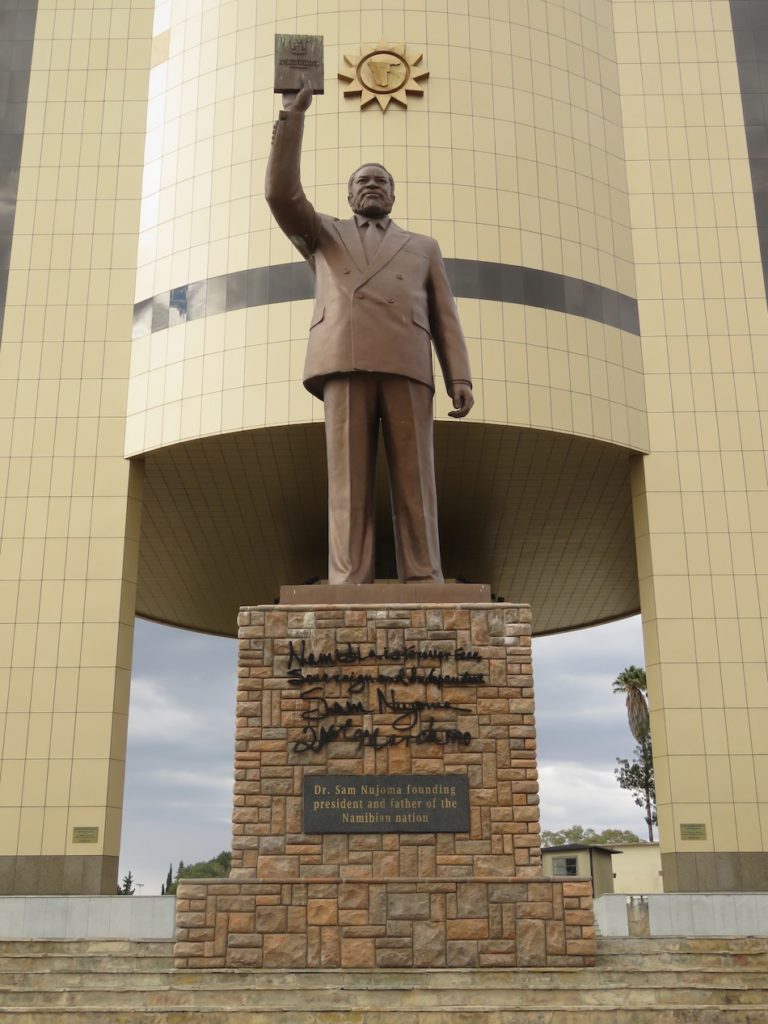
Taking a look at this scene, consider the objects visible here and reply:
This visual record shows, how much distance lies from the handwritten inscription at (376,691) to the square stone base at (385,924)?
1.21 m

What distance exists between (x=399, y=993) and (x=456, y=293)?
1704 cm

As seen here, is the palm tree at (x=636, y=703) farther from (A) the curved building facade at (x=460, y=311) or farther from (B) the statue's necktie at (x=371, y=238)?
(B) the statue's necktie at (x=371, y=238)

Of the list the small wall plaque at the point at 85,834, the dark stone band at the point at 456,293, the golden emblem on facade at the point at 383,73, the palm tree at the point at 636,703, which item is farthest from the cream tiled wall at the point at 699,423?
the palm tree at the point at 636,703

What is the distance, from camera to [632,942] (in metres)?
8.84

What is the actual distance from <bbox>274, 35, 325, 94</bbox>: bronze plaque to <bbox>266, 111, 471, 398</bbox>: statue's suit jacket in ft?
2.19

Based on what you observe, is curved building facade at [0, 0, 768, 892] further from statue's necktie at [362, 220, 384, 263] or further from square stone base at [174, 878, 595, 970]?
square stone base at [174, 878, 595, 970]

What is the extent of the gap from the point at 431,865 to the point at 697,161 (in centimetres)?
2046

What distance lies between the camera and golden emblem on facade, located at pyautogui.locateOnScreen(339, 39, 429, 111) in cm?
2364

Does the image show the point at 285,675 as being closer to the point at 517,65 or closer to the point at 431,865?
the point at 431,865

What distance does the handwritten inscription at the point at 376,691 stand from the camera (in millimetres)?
9164

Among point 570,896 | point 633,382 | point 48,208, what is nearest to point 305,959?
point 570,896

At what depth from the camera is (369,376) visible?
1005 cm

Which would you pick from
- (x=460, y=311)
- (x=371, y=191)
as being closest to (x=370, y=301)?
(x=371, y=191)

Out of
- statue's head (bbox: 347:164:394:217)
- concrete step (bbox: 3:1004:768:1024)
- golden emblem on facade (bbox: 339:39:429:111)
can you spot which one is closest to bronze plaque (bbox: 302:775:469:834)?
concrete step (bbox: 3:1004:768:1024)
